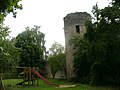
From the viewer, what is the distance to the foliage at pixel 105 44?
23.5 m

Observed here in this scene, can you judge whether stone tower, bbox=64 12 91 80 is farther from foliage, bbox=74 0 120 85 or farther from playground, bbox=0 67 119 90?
foliage, bbox=74 0 120 85

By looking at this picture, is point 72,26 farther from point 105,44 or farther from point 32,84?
point 105,44

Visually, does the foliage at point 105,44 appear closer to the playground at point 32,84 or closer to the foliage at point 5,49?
the playground at point 32,84

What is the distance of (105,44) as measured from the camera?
2383 centimetres

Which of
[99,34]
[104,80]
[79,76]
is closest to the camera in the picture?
[99,34]

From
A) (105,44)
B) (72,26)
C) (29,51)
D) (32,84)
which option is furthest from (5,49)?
(29,51)

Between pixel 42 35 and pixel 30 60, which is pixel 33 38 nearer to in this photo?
pixel 30 60

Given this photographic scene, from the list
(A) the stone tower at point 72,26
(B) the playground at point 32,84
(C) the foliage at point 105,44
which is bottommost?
(B) the playground at point 32,84

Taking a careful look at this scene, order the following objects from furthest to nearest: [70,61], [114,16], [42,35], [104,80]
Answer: [42,35]
[70,61]
[104,80]
[114,16]

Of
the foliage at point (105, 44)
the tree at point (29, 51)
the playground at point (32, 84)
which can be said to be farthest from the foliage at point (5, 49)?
the tree at point (29, 51)

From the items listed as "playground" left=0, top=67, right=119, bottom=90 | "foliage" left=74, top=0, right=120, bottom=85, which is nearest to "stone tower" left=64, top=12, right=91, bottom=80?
"playground" left=0, top=67, right=119, bottom=90

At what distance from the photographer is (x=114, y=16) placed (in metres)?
23.2

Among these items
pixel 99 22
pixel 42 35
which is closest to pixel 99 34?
pixel 99 22

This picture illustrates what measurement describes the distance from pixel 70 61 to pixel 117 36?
14.8 metres
